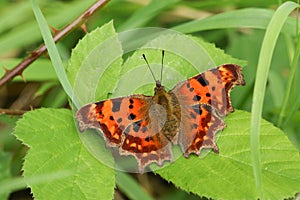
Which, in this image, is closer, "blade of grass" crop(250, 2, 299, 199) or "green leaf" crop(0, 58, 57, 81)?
"blade of grass" crop(250, 2, 299, 199)

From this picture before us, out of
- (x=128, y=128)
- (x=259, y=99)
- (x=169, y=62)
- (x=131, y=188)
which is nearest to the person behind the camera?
(x=259, y=99)

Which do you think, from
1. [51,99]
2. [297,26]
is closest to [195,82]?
[297,26]

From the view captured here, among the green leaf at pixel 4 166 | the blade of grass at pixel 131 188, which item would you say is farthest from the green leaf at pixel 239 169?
the green leaf at pixel 4 166

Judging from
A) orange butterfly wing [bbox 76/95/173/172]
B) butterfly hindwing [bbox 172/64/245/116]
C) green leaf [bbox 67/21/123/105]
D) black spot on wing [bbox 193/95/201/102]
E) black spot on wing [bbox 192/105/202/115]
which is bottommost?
orange butterfly wing [bbox 76/95/173/172]

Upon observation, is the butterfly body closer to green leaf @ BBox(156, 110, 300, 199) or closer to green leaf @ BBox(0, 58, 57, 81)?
green leaf @ BBox(156, 110, 300, 199)

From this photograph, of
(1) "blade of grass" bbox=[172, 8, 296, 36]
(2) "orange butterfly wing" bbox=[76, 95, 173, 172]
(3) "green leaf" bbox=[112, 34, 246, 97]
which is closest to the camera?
(2) "orange butterfly wing" bbox=[76, 95, 173, 172]

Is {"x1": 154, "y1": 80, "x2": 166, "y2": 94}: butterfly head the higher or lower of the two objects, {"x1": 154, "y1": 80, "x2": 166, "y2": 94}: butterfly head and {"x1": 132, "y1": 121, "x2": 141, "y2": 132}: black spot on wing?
the higher

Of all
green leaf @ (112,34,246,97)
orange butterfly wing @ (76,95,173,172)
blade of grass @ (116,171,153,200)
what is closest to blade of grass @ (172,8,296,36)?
green leaf @ (112,34,246,97)

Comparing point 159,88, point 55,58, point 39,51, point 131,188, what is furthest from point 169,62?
point 131,188

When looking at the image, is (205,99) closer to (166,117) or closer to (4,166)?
(166,117)
